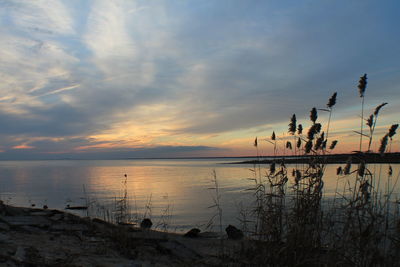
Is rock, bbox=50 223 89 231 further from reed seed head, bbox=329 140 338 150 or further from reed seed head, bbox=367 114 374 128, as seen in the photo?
reed seed head, bbox=367 114 374 128

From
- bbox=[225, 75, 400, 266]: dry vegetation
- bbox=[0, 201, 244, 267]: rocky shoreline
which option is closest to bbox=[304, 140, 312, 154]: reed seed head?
bbox=[225, 75, 400, 266]: dry vegetation

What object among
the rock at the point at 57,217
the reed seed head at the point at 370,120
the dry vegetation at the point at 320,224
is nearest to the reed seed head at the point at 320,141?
the dry vegetation at the point at 320,224

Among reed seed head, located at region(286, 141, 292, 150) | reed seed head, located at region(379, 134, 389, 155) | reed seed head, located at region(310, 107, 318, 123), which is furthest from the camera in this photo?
reed seed head, located at region(286, 141, 292, 150)

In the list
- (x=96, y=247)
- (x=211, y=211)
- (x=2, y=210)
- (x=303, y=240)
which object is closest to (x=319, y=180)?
(x=303, y=240)

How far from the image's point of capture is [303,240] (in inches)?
187

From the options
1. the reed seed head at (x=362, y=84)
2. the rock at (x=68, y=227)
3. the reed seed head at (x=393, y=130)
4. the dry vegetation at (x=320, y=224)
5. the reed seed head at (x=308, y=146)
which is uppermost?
the reed seed head at (x=362, y=84)

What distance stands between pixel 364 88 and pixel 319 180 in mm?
1698

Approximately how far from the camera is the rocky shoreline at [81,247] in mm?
4297

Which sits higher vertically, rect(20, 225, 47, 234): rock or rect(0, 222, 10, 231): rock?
rect(0, 222, 10, 231): rock

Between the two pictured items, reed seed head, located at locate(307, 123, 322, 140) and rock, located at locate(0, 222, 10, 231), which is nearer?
reed seed head, located at locate(307, 123, 322, 140)

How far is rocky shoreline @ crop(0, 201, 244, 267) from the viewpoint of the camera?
14.1 feet

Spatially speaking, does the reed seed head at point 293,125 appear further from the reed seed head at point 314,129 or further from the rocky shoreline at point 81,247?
the rocky shoreline at point 81,247

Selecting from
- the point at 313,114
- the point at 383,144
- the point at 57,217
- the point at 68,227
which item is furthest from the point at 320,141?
the point at 57,217

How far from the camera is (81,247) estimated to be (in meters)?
5.56
